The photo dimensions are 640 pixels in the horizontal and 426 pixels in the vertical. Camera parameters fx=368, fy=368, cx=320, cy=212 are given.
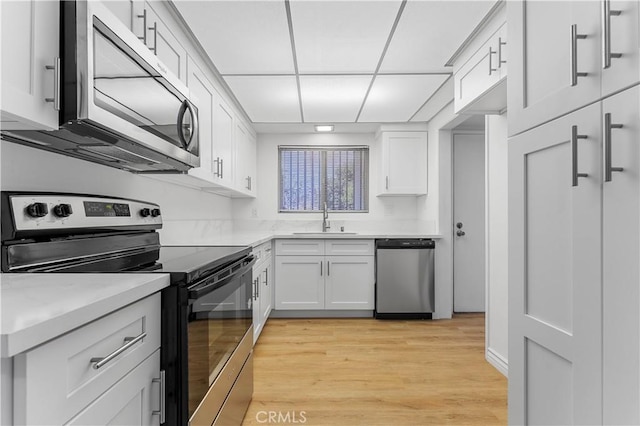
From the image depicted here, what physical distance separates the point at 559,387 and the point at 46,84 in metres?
1.63

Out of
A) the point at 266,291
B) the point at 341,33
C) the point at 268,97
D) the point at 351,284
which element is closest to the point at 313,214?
the point at 351,284

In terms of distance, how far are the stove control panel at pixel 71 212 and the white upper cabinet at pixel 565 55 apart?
1.58 m

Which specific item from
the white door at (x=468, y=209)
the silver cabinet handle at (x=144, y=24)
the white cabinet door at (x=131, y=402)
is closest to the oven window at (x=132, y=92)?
the silver cabinet handle at (x=144, y=24)

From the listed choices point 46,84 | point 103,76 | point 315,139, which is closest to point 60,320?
point 46,84

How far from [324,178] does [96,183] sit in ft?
10.8

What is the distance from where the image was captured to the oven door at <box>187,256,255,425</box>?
116 cm

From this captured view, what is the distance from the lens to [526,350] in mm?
1236

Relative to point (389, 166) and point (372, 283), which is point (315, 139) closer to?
point (389, 166)

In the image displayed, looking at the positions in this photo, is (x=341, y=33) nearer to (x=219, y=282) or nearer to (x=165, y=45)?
(x=165, y=45)

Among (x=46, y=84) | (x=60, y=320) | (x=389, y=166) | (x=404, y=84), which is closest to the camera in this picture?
(x=60, y=320)

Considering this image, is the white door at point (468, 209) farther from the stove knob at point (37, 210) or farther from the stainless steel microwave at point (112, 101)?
the stove knob at point (37, 210)

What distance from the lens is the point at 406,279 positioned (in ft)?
12.8

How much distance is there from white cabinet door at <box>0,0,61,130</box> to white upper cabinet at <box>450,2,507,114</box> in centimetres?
188

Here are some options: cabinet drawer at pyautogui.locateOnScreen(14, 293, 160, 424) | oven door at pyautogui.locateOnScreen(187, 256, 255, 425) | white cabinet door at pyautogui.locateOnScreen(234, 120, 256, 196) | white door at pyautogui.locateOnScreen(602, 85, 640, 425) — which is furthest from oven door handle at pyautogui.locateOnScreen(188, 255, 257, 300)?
white cabinet door at pyautogui.locateOnScreen(234, 120, 256, 196)
